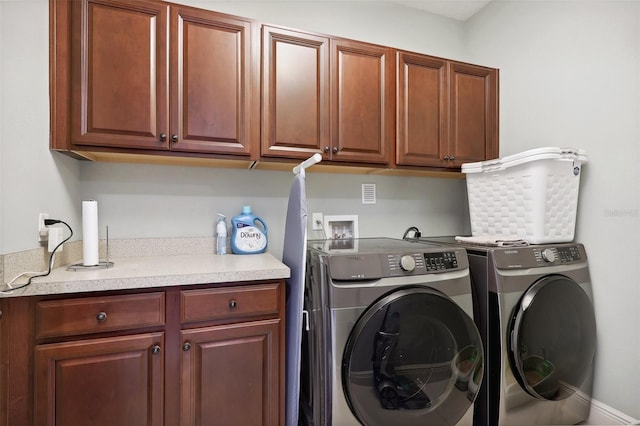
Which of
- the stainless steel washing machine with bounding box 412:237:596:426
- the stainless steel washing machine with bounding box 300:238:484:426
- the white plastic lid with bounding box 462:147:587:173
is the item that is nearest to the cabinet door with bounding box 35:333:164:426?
the stainless steel washing machine with bounding box 300:238:484:426

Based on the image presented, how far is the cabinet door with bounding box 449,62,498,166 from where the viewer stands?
6.90 ft

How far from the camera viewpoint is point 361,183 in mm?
2297

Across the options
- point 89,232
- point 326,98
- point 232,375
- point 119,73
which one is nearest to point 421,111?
point 326,98

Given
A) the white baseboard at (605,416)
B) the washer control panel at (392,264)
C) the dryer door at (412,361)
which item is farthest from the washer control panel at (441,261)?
the white baseboard at (605,416)

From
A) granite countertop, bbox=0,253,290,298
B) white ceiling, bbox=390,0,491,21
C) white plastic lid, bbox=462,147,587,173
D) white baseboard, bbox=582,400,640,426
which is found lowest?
white baseboard, bbox=582,400,640,426

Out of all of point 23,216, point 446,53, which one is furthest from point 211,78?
point 446,53

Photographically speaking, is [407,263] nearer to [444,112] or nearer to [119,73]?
[444,112]

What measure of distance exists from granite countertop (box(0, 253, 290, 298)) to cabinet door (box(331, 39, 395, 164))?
812mm

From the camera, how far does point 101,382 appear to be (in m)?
1.20

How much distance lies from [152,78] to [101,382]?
52.6 inches

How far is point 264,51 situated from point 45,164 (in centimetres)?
116

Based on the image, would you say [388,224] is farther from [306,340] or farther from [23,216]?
[23,216]

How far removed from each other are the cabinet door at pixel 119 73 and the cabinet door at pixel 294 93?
0.51 m

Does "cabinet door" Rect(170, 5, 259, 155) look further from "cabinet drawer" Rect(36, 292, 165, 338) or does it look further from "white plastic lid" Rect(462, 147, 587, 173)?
Answer: "white plastic lid" Rect(462, 147, 587, 173)
